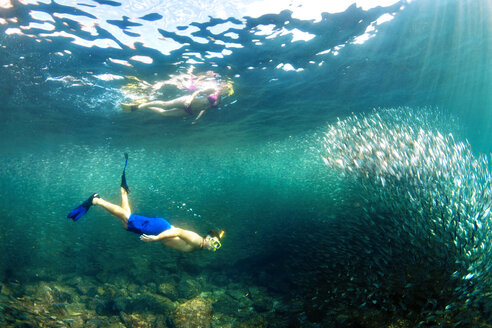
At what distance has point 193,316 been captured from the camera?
8.27 meters

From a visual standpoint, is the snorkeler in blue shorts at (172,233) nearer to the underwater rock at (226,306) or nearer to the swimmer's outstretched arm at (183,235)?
the swimmer's outstretched arm at (183,235)

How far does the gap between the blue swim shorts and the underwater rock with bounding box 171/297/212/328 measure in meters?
3.96

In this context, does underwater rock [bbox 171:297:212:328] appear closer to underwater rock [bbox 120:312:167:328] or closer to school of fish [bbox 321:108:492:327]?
underwater rock [bbox 120:312:167:328]

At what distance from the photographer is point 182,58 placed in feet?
35.9

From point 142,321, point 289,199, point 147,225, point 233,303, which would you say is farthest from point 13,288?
point 289,199

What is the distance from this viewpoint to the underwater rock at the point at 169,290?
10.6 metres

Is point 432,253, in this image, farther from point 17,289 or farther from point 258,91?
point 17,289

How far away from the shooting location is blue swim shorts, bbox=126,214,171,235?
6000 millimetres

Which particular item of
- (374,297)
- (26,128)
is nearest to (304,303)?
(374,297)

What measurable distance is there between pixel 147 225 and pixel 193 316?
14.1 feet

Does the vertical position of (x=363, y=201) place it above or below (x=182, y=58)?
below

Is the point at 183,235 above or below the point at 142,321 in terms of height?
above

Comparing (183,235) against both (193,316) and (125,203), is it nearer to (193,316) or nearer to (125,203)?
(125,203)

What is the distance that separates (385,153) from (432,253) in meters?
2.93
